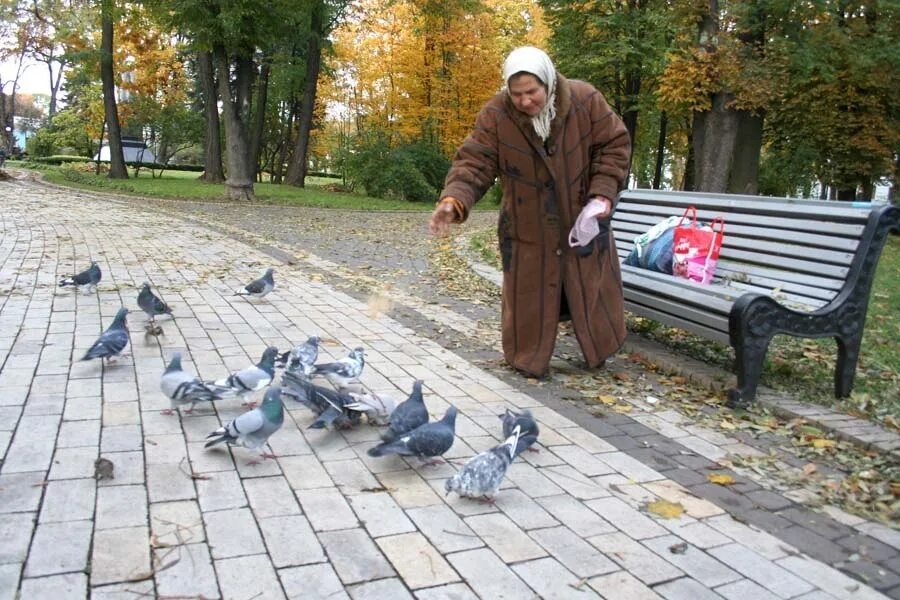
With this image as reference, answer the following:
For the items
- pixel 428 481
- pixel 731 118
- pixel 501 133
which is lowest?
pixel 428 481

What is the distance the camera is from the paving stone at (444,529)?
3068 millimetres

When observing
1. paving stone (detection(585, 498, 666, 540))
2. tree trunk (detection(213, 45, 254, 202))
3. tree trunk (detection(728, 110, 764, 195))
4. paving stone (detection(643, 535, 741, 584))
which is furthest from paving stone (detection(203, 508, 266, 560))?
tree trunk (detection(213, 45, 254, 202))

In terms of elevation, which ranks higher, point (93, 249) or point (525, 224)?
point (525, 224)

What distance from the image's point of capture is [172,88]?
134 feet

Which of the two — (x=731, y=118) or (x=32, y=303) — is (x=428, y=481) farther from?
(x=731, y=118)

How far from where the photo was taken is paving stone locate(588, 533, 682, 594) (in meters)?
2.92

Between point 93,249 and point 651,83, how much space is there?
20.7 m

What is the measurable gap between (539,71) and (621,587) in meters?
3.10

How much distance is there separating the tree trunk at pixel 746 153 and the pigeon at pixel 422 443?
18.3 metres

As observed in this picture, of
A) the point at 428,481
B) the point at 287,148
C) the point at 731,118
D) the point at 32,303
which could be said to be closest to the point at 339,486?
the point at 428,481

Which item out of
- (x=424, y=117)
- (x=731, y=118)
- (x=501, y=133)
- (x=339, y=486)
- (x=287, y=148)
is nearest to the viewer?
(x=339, y=486)

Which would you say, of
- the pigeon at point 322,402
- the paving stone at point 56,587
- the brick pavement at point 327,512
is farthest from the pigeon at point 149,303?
the paving stone at point 56,587

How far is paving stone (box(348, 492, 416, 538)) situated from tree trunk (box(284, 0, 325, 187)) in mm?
23750

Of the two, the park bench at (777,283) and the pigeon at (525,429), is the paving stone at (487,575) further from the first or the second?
the park bench at (777,283)
